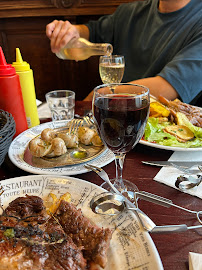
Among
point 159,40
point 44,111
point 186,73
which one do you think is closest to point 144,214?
point 44,111

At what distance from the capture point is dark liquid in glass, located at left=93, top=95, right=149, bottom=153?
0.66m

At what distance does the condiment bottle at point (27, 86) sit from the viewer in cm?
118

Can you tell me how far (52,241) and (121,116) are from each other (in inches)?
14.5

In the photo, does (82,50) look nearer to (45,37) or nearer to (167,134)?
(167,134)

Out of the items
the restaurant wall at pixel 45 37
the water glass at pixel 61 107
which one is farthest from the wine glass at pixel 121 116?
the restaurant wall at pixel 45 37

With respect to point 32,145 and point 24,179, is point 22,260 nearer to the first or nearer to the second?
point 24,179

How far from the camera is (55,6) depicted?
2.97 meters

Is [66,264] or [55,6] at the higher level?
[55,6]

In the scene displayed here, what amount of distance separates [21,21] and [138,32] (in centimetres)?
183

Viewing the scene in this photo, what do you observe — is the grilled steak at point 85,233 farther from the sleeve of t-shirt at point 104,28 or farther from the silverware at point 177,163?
the sleeve of t-shirt at point 104,28

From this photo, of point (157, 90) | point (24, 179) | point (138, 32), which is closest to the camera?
point (24, 179)

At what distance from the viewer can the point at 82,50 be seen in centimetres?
176

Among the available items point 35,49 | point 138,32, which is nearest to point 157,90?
point 138,32

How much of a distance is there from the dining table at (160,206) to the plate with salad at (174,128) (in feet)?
0.17
